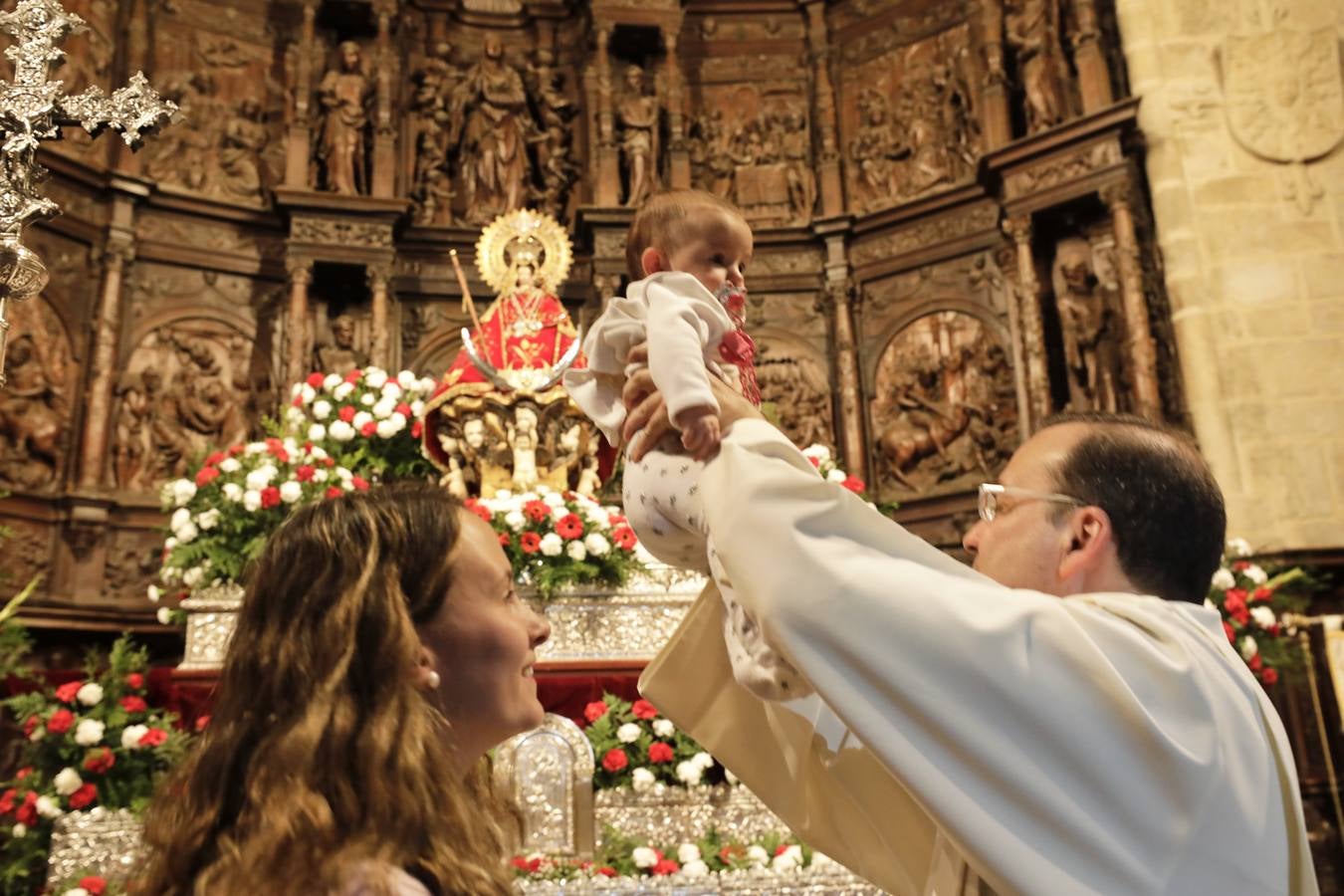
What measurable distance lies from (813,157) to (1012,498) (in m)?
9.98

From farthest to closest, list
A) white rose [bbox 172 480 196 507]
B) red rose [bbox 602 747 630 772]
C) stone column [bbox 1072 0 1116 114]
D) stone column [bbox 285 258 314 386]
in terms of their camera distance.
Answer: stone column [bbox 285 258 314 386], stone column [bbox 1072 0 1116 114], white rose [bbox 172 480 196 507], red rose [bbox 602 747 630 772]

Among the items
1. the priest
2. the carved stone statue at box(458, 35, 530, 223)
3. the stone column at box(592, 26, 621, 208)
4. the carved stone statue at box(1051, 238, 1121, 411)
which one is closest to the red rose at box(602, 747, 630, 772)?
the priest

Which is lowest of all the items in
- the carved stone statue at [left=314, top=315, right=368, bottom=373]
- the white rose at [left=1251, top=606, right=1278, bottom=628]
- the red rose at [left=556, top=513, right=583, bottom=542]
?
the white rose at [left=1251, top=606, right=1278, bottom=628]

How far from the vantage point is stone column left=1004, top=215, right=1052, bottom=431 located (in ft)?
30.3

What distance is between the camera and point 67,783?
14.4 ft

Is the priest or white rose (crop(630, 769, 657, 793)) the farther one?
white rose (crop(630, 769, 657, 793))

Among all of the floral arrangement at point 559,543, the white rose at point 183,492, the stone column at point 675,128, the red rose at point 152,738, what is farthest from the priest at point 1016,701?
the stone column at point 675,128

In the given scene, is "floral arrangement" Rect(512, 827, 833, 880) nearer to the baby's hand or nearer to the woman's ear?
the woman's ear

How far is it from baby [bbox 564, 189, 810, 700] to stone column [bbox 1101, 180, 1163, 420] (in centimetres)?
698

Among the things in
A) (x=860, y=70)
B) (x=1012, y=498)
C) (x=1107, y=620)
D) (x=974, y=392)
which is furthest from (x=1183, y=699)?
(x=860, y=70)

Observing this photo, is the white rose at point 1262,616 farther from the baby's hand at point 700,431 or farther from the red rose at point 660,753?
the baby's hand at point 700,431

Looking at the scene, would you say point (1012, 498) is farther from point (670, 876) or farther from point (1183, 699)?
point (670, 876)

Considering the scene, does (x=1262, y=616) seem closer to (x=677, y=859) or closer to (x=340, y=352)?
(x=677, y=859)

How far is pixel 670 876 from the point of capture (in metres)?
4.03
